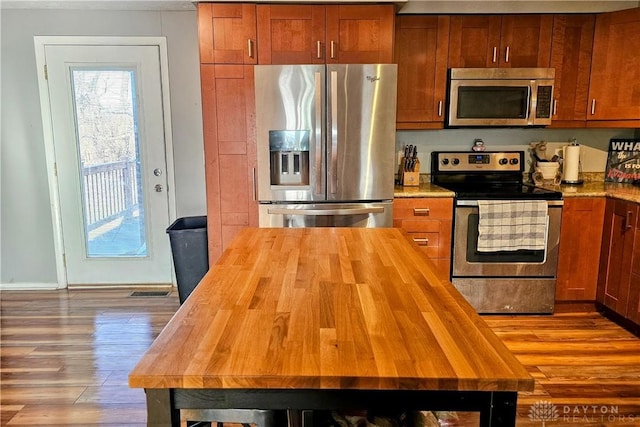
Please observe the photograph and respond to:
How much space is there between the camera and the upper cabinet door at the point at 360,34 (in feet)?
10.3

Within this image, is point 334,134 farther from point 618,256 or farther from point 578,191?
point 618,256

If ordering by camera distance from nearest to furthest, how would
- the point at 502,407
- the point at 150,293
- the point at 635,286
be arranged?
the point at 502,407
the point at 635,286
the point at 150,293

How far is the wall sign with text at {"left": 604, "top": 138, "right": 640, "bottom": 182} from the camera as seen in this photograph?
3.61 m

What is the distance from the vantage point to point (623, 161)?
3.69 meters

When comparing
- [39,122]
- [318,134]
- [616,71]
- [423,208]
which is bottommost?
[423,208]

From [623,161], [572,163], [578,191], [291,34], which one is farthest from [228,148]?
[623,161]

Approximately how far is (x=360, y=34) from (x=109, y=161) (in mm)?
2280

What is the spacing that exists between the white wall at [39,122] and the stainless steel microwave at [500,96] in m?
2.04

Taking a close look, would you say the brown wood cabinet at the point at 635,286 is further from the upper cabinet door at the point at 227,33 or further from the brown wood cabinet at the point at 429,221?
the upper cabinet door at the point at 227,33

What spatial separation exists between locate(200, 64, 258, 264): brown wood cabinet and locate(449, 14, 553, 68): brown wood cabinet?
5.05 ft

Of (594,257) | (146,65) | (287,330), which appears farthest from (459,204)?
(146,65)

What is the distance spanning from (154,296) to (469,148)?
2.83m

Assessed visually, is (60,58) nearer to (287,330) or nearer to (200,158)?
(200,158)

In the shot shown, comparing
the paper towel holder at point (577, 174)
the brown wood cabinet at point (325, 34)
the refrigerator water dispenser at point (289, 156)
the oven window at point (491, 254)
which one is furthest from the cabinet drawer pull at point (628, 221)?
the refrigerator water dispenser at point (289, 156)
